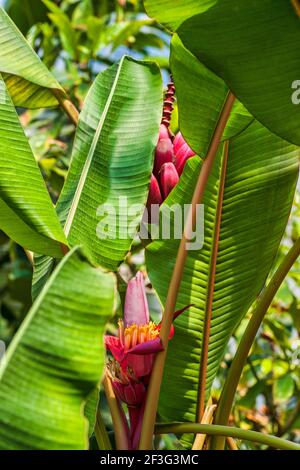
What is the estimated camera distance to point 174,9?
865 mm

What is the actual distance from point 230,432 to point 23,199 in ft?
1.17

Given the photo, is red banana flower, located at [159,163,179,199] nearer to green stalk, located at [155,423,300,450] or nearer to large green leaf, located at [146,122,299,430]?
large green leaf, located at [146,122,299,430]

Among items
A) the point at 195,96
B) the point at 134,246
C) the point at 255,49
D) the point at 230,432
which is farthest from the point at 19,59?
the point at 134,246

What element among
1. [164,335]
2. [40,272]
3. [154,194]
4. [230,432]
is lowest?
[230,432]

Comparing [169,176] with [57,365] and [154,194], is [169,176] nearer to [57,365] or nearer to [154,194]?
[154,194]

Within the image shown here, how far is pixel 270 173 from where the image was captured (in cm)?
105

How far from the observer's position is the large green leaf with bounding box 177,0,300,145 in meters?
0.82

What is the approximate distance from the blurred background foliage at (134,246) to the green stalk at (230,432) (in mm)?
638

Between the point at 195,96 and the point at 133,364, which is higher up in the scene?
the point at 195,96

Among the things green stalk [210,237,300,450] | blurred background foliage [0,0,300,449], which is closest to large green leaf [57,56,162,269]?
green stalk [210,237,300,450]

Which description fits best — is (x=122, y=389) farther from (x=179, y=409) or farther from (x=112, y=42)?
(x=112, y=42)

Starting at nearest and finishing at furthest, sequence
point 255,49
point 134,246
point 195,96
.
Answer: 1. point 255,49
2. point 195,96
3. point 134,246

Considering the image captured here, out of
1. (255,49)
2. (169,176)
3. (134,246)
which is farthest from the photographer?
(134,246)

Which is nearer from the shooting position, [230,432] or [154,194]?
[230,432]
